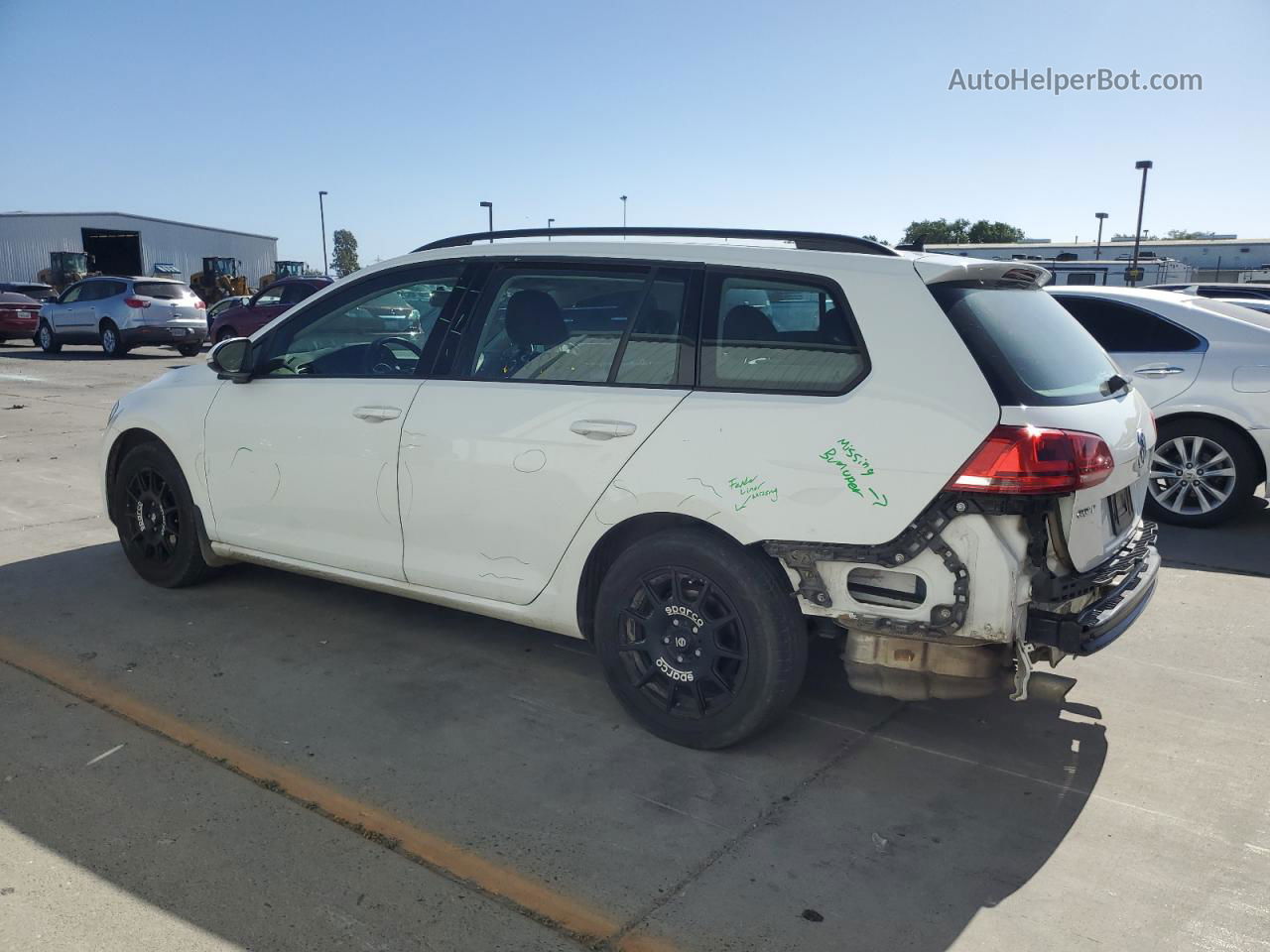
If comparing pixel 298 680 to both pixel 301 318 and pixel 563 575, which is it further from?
pixel 301 318

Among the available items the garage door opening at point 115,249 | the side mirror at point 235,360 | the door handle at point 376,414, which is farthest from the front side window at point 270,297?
the garage door opening at point 115,249

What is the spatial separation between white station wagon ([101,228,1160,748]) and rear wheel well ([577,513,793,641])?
11mm

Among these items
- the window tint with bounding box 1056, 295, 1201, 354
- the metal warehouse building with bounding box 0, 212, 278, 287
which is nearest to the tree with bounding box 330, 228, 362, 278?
the metal warehouse building with bounding box 0, 212, 278, 287

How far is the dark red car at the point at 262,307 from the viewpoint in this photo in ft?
75.3

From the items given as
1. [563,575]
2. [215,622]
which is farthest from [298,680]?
[563,575]

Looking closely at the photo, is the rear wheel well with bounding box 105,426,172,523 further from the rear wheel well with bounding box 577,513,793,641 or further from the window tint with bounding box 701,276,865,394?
the window tint with bounding box 701,276,865,394

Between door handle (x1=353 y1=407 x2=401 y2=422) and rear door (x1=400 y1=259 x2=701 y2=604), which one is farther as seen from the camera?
door handle (x1=353 y1=407 x2=401 y2=422)

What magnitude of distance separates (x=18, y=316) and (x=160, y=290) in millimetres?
6243

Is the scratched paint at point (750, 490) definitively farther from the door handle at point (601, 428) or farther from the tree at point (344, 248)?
the tree at point (344, 248)

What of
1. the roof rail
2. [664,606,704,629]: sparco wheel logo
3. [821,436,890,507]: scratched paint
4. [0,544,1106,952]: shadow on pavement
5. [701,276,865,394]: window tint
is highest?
the roof rail

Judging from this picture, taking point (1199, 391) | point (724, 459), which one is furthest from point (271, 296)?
point (724, 459)

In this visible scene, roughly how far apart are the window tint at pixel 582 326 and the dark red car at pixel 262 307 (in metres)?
20.1

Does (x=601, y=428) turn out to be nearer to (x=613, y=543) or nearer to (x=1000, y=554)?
(x=613, y=543)

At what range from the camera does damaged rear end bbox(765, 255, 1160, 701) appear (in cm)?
305
